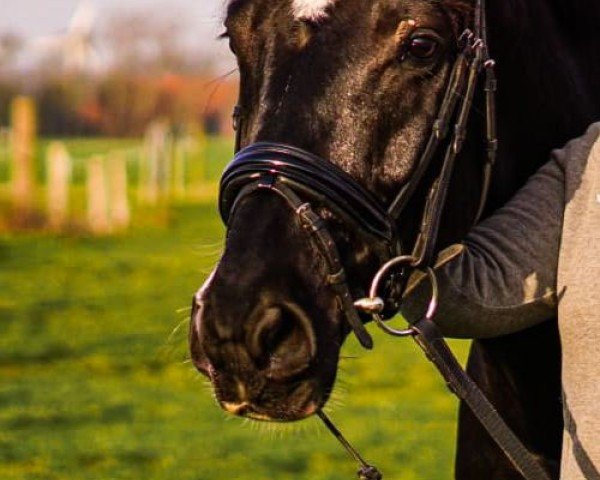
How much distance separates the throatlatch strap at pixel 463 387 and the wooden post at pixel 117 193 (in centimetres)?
2256

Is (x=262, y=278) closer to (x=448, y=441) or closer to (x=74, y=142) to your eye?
(x=448, y=441)

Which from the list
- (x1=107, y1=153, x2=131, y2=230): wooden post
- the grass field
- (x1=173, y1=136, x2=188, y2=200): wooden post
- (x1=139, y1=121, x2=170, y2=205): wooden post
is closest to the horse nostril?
the grass field

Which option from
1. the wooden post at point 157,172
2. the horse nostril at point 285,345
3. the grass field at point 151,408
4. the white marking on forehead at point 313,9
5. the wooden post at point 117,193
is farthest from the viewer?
the wooden post at point 157,172

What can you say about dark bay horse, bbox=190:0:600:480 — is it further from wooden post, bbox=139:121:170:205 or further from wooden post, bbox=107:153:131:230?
wooden post, bbox=139:121:170:205

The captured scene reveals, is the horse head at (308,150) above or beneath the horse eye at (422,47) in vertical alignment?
beneath

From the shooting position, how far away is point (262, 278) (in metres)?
2.61

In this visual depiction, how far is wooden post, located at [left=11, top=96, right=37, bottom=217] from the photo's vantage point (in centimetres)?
2211

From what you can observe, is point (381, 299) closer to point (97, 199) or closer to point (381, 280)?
point (381, 280)

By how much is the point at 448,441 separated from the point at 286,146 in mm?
6282

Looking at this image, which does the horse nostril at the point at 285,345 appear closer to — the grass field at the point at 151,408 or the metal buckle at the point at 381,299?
the metal buckle at the point at 381,299

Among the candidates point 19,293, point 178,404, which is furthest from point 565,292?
point 19,293

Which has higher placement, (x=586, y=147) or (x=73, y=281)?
(x=586, y=147)

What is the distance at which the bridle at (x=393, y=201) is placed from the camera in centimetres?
270

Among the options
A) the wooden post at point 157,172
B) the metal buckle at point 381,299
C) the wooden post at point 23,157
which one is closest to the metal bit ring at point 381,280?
the metal buckle at point 381,299
